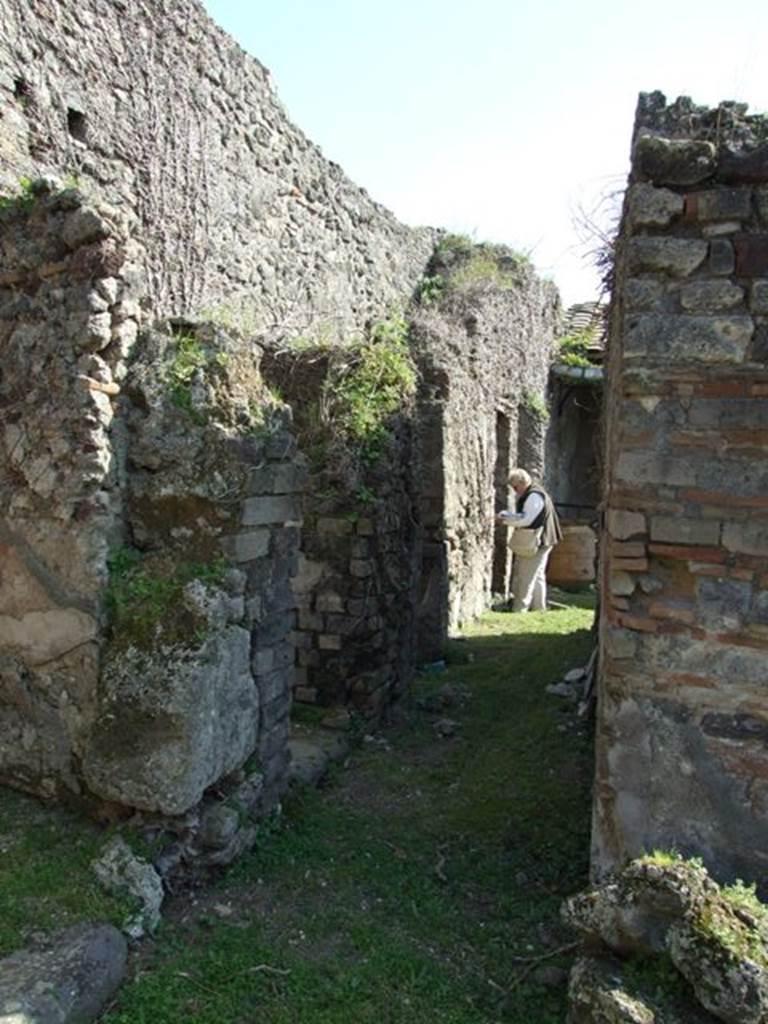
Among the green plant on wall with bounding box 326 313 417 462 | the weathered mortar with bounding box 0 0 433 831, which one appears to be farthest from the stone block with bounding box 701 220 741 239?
the green plant on wall with bounding box 326 313 417 462

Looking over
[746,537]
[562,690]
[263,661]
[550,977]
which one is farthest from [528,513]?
[550,977]

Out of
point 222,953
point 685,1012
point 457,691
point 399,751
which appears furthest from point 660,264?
point 457,691

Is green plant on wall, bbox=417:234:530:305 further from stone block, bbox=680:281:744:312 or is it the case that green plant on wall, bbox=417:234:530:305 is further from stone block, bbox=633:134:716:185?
stone block, bbox=680:281:744:312

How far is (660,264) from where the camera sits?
10.00 ft

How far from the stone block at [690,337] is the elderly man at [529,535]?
6828 millimetres

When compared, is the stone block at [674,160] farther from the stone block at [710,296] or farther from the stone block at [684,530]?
the stone block at [684,530]

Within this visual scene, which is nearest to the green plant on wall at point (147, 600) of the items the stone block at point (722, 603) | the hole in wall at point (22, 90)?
the stone block at point (722, 603)

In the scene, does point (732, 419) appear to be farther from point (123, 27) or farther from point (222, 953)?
point (123, 27)

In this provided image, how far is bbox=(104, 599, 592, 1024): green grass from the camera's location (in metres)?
2.90

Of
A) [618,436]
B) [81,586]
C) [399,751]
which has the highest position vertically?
[618,436]

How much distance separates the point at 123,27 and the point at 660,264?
5358mm

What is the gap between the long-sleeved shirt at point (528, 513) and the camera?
32.4ft

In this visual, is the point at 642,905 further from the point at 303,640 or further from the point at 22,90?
the point at 22,90

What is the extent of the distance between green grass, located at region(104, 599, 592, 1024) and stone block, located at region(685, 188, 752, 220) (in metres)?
2.89
